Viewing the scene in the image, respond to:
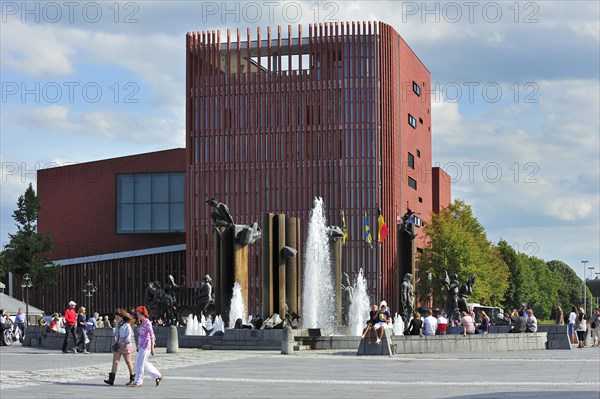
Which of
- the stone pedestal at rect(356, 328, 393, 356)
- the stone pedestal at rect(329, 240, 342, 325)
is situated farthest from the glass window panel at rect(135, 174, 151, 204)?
the stone pedestal at rect(356, 328, 393, 356)

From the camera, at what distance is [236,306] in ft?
146

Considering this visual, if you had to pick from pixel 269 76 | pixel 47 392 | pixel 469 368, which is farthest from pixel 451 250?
pixel 47 392

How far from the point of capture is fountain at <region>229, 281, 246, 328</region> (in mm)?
43594

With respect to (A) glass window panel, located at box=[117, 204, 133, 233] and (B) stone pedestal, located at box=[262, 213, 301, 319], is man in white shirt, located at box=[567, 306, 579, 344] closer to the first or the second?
(B) stone pedestal, located at box=[262, 213, 301, 319]

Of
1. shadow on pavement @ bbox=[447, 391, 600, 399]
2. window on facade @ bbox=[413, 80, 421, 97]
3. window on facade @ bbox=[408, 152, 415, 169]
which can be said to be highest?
window on facade @ bbox=[413, 80, 421, 97]

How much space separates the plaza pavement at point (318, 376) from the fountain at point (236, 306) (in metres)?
9.28

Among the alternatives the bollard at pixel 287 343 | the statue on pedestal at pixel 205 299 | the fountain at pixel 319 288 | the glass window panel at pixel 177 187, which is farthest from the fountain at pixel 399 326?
the glass window panel at pixel 177 187

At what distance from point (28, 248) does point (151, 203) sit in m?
16.7

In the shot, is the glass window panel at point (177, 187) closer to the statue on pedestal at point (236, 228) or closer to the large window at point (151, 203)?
the large window at point (151, 203)

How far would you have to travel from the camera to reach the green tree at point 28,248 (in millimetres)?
90062

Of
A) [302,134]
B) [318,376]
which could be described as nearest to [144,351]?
[318,376]

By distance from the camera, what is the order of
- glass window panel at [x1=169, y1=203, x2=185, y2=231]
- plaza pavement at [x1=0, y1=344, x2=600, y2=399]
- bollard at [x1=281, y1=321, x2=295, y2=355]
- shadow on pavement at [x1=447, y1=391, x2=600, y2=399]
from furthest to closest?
glass window panel at [x1=169, y1=203, x2=185, y2=231], bollard at [x1=281, y1=321, x2=295, y2=355], plaza pavement at [x1=0, y1=344, x2=600, y2=399], shadow on pavement at [x1=447, y1=391, x2=600, y2=399]

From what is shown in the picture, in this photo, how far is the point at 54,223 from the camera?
109 meters

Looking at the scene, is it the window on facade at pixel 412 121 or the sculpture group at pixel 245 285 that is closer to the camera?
the sculpture group at pixel 245 285
